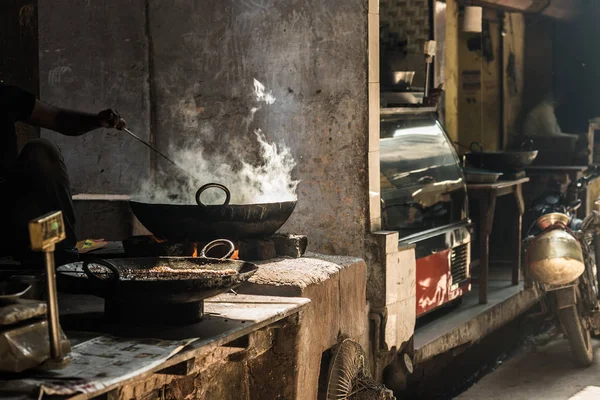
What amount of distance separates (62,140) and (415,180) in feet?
9.80

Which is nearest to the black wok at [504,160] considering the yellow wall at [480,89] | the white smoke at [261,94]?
the yellow wall at [480,89]

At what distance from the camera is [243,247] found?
5352mm

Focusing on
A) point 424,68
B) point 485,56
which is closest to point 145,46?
point 424,68

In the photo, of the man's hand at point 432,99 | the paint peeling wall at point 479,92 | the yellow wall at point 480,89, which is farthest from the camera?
the paint peeling wall at point 479,92

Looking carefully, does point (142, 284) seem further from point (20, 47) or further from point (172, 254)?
point (20, 47)

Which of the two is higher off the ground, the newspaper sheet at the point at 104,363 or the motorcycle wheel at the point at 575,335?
the newspaper sheet at the point at 104,363

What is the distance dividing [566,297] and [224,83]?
362cm

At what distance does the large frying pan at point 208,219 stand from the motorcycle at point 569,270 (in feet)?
10.1

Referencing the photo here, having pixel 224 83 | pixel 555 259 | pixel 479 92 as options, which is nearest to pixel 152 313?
pixel 224 83

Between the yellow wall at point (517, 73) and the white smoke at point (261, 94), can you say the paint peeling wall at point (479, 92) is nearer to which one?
the yellow wall at point (517, 73)

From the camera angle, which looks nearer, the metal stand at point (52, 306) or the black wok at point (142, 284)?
the metal stand at point (52, 306)

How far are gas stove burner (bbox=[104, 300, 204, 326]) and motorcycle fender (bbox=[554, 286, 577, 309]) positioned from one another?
4703 mm

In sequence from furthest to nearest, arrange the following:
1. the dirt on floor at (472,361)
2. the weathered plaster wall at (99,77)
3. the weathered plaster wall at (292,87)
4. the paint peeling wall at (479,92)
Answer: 1. the paint peeling wall at (479,92)
2. the dirt on floor at (472,361)
3. the weathered plaster wall at (99,77)
4. the weathered plaster wall at (292,87)

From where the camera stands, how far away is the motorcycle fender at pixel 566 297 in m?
7.73
